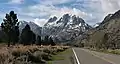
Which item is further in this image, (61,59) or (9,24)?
(9,24)

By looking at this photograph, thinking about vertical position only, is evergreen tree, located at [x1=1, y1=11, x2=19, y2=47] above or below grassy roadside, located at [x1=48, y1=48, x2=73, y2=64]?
above

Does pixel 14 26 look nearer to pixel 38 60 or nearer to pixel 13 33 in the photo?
pixel 13 33

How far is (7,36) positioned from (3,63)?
3101 inches

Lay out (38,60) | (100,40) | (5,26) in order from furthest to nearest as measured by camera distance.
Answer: (100,40), (5,26), (38,60)

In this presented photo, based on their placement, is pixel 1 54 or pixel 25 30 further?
pixel 25 30

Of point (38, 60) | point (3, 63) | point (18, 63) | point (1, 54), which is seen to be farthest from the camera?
point (38, 60)

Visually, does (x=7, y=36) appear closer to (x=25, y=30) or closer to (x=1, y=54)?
(x=25, y=30)

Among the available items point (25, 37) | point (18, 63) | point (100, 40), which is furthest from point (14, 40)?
point (18, 63)

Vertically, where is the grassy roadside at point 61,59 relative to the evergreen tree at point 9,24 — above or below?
below

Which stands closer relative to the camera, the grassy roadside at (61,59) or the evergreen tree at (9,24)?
the grassy roadside at (61,59)

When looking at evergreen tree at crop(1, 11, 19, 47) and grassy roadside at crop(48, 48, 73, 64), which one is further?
evergreen tree at crop(1, 11, 19, 47)

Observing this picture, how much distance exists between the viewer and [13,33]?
93688mm

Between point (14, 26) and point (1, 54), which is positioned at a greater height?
point (14, 26)

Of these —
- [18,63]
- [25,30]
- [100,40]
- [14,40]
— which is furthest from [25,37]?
[18,63]
